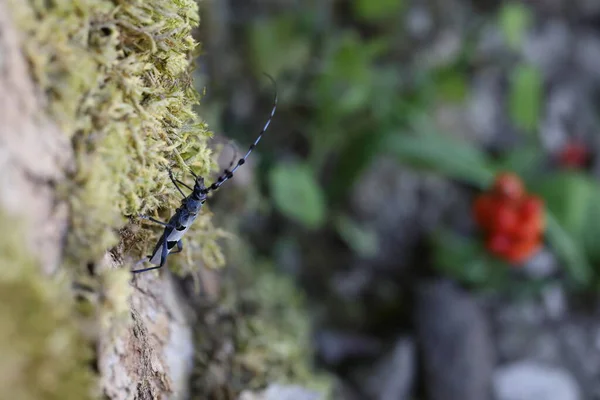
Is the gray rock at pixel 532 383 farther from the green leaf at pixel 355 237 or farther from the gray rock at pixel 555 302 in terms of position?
the green leaf at pixel 355 237

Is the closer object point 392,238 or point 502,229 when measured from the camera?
point 502,229

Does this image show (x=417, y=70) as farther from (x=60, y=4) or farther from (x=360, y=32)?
(x=60, y=4)

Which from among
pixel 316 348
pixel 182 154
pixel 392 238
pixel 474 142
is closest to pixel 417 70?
pixel 474 142

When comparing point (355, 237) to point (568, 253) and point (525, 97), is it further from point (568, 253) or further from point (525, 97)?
point (525, 97)

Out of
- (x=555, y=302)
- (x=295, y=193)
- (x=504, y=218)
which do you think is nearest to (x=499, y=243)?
(x=504, y=218)

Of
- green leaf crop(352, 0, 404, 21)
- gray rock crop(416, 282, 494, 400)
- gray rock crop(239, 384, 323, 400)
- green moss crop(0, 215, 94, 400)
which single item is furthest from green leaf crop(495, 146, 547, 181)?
green moss crop(0, 215, 94, 400)
